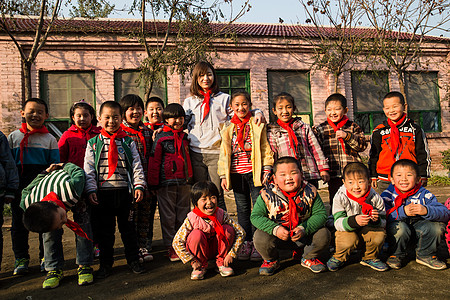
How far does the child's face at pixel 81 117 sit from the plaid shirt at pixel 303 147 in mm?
1935

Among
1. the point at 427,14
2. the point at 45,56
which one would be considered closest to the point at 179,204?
the point at 45,56

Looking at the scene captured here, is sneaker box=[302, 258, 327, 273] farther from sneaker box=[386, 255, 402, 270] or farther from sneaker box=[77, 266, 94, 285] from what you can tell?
sneaker box=[77, 266, 94, 285]

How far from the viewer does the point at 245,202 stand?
142 inches

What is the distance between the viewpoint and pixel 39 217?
2.59 meters

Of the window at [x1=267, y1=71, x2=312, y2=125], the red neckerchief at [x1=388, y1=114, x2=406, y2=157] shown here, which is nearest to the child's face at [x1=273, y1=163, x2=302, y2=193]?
the red neckerchief at [x1=388, y1=114, x2=406, y2=157]

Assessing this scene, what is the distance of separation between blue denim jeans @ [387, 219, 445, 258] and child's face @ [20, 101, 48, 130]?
3510 mm

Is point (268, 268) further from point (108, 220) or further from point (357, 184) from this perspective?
point (108, 220)

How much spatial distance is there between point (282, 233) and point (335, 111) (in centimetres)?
157

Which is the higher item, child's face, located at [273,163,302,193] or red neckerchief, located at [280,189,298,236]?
child's face, located at [273,163,302,193]

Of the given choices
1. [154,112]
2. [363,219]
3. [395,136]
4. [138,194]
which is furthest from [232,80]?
[363,219]

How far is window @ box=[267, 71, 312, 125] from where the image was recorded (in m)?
10.5

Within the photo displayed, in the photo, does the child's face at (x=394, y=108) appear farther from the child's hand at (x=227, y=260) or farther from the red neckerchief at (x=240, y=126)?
the child's hand at (x=227, y=260)

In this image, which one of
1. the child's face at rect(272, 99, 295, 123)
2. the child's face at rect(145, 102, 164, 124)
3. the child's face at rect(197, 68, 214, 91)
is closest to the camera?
the child's face at rect(272, 99, 295, 123)

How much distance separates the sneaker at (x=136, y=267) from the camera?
10.4ft
